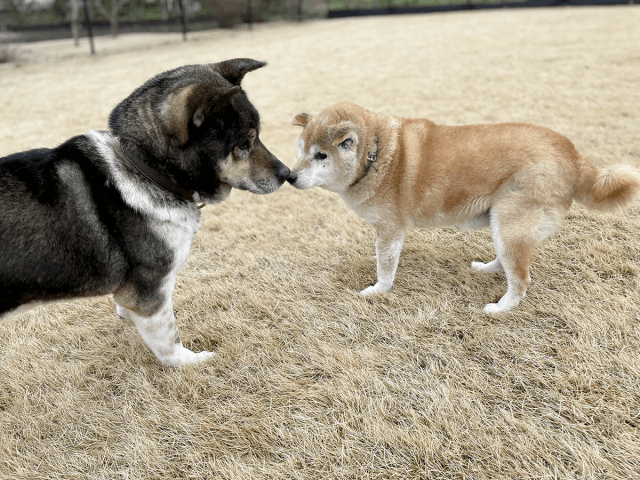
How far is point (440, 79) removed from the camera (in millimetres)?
9344

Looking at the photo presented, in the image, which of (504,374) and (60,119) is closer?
(504,374)

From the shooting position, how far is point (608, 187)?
235 centimetres

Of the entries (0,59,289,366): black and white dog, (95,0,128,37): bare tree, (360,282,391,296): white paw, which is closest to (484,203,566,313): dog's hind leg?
(360,282,391,296): white paw

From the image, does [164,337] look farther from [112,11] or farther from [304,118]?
[112,11]

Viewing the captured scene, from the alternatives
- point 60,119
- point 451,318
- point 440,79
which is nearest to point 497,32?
point 440,79

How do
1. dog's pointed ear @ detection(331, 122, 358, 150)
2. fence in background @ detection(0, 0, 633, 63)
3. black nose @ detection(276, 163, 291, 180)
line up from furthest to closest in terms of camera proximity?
1. fence in background @ detection(0, 0, 633, 63)
2. dog's pointed ear @ detection(331, 122, 358, 150)
3. black nose @ detection(276, 163, 291, 180)

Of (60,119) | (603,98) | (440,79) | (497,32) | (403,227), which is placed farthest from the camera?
(497,32)

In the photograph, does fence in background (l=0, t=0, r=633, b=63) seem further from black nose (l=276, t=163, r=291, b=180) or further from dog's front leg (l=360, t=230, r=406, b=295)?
dog's front leg (l=360, t=230, r=406, b=295)

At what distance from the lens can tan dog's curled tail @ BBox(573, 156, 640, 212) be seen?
7.58 feet

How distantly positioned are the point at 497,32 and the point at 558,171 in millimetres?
16622

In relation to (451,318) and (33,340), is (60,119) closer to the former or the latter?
(33,340)

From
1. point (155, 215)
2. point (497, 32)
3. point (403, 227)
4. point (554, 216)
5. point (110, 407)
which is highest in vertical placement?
point (497, 32)

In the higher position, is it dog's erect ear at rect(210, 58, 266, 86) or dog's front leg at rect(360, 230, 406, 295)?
dog's erect ear at rect(210, 58, 266, 86)

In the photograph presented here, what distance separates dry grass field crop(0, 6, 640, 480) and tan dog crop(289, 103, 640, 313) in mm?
354
